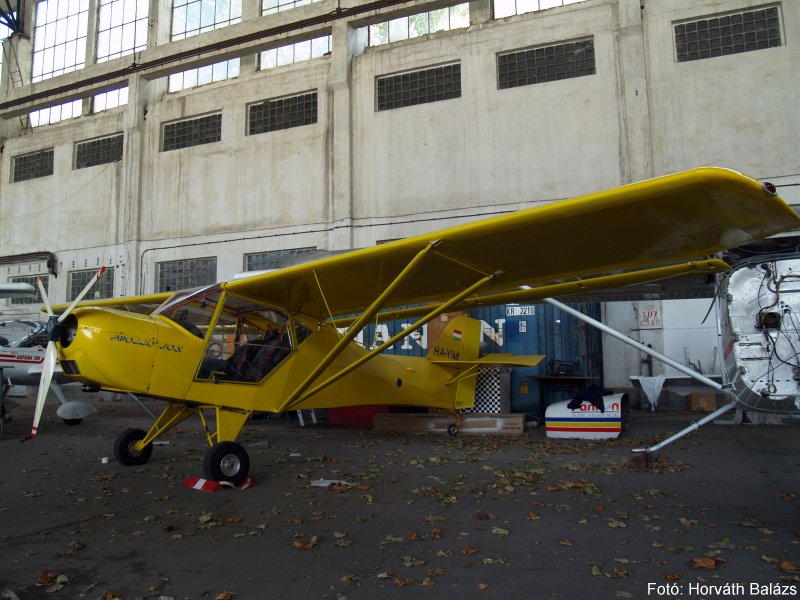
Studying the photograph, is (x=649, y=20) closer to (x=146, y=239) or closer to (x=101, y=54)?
(x=146, y=239)

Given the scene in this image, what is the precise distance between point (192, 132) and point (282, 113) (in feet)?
12.1

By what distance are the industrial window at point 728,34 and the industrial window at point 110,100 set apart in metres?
18.8

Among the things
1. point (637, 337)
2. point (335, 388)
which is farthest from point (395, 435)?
point (637, 337)

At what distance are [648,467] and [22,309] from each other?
22.7 metres

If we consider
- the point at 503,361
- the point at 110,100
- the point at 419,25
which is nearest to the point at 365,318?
the point at 503,361

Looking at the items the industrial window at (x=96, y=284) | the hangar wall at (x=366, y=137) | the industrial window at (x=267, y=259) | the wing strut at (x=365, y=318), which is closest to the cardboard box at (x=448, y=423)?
the wing strut at (x=365, y=318)

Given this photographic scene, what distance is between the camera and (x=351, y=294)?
6875 mm

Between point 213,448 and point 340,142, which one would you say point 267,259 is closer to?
point 340,142

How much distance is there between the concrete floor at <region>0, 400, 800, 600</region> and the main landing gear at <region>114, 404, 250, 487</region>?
0.23m

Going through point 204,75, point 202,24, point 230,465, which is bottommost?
point 230,465

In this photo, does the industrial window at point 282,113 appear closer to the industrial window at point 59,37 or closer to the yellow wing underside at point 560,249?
the industrial window at point 59,37

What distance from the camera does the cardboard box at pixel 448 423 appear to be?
29.9ft

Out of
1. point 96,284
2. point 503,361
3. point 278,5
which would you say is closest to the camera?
point 503,361

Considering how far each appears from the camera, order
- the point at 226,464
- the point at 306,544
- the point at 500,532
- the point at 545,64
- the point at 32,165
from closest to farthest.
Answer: the point at 306,544
the point at 500,532
the point at 226,464
the point at 545,64
the point at 32,165
